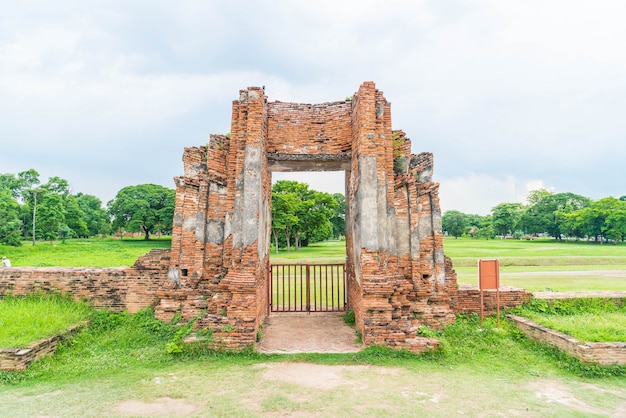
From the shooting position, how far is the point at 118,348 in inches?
256

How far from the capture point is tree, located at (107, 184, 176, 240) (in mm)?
42625

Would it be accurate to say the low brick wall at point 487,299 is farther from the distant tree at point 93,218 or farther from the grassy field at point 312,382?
the distant tree at point 93,218

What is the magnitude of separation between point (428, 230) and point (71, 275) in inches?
324

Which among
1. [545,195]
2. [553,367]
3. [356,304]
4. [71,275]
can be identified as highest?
[545,195]

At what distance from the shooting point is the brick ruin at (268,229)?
7.02m

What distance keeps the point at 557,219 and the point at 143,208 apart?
190 ft

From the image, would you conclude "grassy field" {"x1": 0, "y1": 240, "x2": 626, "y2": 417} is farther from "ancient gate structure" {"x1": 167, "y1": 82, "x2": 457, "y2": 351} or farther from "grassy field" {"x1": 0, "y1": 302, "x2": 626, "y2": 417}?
"ancient gate structure" {"x1": 167, "y1": 82, "x2": 457, "y2": 351}

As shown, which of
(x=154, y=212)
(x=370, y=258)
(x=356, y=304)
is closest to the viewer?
(x=370, y=258)

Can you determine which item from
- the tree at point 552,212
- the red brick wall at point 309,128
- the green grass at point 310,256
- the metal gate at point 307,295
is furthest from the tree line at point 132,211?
the tree at point 552,212

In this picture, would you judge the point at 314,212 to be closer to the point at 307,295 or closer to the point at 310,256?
the point at 310,256

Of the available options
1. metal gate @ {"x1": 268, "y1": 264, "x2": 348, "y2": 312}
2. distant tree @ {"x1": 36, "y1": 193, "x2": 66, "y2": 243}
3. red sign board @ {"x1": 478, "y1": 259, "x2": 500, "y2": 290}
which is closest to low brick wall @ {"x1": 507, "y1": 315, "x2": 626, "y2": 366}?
red sign board @ {"x1": 478, "y1": 259, "x2": 500, "y2": 290}

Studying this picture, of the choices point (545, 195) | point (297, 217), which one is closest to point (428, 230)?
point (297, 217)

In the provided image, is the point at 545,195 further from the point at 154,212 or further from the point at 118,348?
the point at 118,348

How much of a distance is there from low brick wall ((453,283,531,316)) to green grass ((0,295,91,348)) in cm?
811
